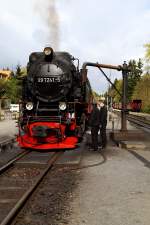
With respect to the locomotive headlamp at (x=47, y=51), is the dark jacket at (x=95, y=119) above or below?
below

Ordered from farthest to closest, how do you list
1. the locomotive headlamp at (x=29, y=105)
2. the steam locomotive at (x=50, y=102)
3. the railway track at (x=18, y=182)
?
the locomotive headlamp at (x=29, y=105) < the steam locomotive at (x=50, y=102) < the railway track at (x=18, y=182)

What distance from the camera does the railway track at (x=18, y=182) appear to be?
21.7ft

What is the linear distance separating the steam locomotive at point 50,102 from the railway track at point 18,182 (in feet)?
3.93

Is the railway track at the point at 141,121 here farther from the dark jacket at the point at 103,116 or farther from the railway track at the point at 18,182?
the railway track at the point at 18,182

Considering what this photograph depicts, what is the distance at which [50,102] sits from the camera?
15.5 meters

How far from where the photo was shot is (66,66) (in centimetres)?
1542

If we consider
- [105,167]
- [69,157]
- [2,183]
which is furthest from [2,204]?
[69,157]

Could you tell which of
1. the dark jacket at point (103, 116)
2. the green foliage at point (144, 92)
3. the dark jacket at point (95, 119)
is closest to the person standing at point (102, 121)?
the dark jacket at point (103, 116)

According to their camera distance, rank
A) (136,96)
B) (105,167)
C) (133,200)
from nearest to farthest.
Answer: (133,200) < (105,167) < (136,96)

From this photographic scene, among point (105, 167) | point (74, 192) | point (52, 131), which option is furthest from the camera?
point (52, 131)

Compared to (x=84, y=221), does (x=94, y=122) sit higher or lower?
higher

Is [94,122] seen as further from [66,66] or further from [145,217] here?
[145,217]

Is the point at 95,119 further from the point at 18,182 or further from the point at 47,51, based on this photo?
the point at 18,182

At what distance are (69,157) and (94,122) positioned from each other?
2564 millimetres
